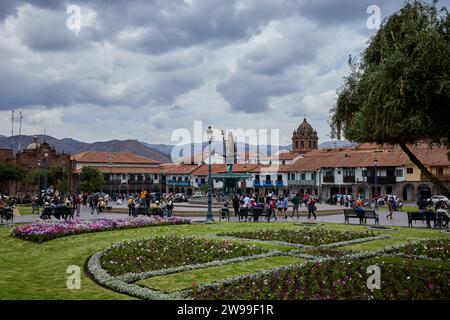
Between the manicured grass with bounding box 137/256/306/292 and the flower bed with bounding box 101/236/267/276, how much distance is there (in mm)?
995

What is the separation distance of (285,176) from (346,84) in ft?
252

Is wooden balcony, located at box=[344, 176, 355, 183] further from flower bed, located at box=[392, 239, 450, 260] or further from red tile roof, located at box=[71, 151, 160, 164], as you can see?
flower bed, located at box=[392, 239, 450, 260]

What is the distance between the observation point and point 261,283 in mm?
10953

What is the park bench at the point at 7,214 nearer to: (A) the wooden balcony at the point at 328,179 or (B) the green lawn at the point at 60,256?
(B) the green lawn at the point at 60,256

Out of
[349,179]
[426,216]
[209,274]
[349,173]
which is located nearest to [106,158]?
[349,173]

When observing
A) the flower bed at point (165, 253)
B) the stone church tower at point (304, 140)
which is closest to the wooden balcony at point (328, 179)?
the stone church tower at point (304, 140)

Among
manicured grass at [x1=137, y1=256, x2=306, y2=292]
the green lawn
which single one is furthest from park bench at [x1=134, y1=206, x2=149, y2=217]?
manicured grass at [x1=137, y1=256, x2=306, y2=292]

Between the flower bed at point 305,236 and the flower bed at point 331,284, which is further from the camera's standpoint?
the flower bed at point 305,236

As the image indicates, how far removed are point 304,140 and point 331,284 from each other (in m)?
Result: 104

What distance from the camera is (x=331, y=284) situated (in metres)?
10.5

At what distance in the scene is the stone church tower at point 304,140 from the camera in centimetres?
11256

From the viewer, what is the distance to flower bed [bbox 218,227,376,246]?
61.1 feet

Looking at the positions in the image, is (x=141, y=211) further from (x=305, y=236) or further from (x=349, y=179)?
(x=349, y=179)

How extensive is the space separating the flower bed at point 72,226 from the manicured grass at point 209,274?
9.65 meters
